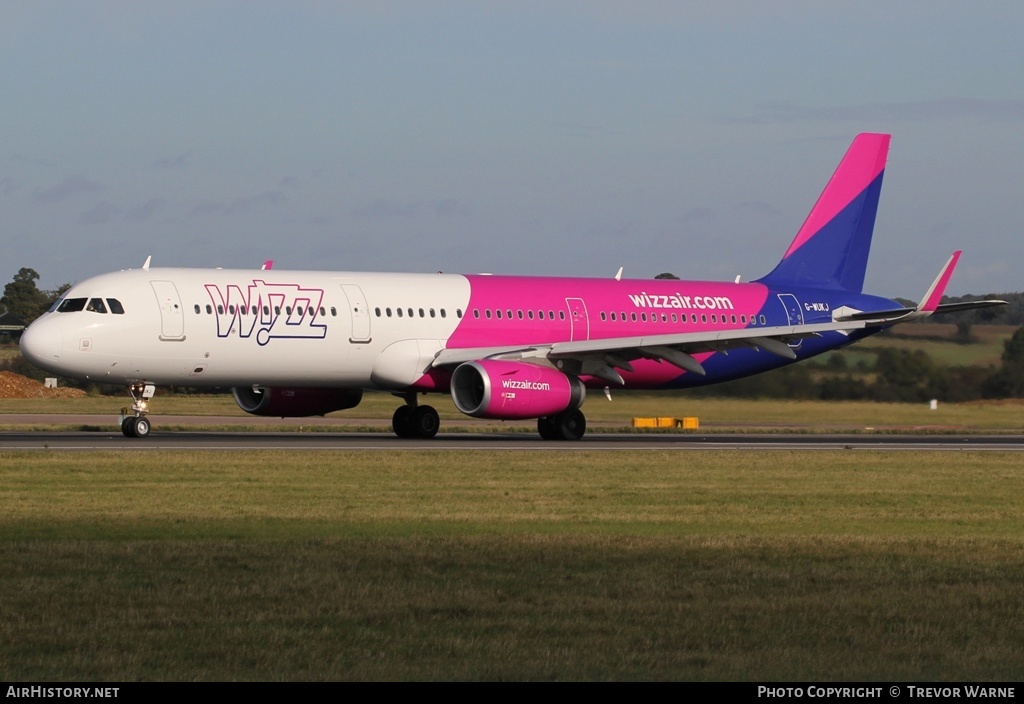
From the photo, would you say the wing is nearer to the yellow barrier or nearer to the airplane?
the airplane

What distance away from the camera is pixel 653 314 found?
37.4 metres

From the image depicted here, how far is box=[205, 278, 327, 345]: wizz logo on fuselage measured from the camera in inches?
1237

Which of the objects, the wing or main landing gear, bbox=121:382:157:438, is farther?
the wing

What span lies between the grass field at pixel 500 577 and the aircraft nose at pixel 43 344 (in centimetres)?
811

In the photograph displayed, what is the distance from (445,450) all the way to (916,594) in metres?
17.1

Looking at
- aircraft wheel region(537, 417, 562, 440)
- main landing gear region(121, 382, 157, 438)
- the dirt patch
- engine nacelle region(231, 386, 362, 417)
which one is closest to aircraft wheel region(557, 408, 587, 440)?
aircraft wheel region(537, 417, 562, 440)

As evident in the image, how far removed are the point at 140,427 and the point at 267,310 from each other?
3609mm

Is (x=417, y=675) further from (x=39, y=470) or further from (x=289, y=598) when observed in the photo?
(x=39, y=470)

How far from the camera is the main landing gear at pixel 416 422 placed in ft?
113

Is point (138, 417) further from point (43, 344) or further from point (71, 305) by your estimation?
point (71, 305)

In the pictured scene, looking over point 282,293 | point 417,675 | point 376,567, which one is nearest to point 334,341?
point 282,293

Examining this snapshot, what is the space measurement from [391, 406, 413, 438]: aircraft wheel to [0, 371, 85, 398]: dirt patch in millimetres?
33387

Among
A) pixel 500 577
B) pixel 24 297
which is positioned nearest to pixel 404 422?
pixel 500 577

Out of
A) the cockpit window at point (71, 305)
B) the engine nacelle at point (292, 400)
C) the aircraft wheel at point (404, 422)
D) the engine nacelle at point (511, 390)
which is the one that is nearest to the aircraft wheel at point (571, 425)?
the engine nacelle at point (511, 390)
